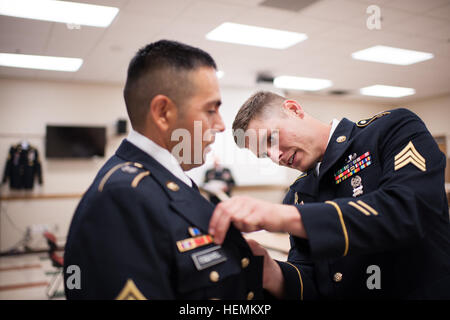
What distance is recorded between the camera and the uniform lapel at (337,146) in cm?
141

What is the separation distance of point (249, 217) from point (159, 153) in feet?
1.03

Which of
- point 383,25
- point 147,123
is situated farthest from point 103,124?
point 147,123

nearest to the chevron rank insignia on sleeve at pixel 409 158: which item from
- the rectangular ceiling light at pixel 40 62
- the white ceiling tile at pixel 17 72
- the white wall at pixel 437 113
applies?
the rectangular ceiling light at pixel 40 62

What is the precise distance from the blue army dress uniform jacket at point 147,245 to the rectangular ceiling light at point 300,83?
735 centimetres

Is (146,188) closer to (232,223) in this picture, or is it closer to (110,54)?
(232,223)

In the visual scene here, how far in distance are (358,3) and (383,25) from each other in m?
0.96

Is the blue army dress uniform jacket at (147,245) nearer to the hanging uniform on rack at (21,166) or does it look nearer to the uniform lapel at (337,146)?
the uniform lapel at (337,146)

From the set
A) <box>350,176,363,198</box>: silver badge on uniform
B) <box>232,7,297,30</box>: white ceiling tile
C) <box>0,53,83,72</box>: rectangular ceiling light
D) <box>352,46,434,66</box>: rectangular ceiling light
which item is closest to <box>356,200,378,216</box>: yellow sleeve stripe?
<box>350,176,363,198</box>: silver badge on uniform

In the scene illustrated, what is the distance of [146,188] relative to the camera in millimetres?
902

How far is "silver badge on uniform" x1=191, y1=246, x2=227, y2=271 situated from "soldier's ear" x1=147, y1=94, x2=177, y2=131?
1.15 feet

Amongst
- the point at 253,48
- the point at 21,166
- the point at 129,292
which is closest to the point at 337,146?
the point at 129,292

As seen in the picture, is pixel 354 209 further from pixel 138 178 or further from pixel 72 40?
pixel 72 40

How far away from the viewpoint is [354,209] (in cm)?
99

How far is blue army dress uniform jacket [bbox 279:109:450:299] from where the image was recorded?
0.98 meters
